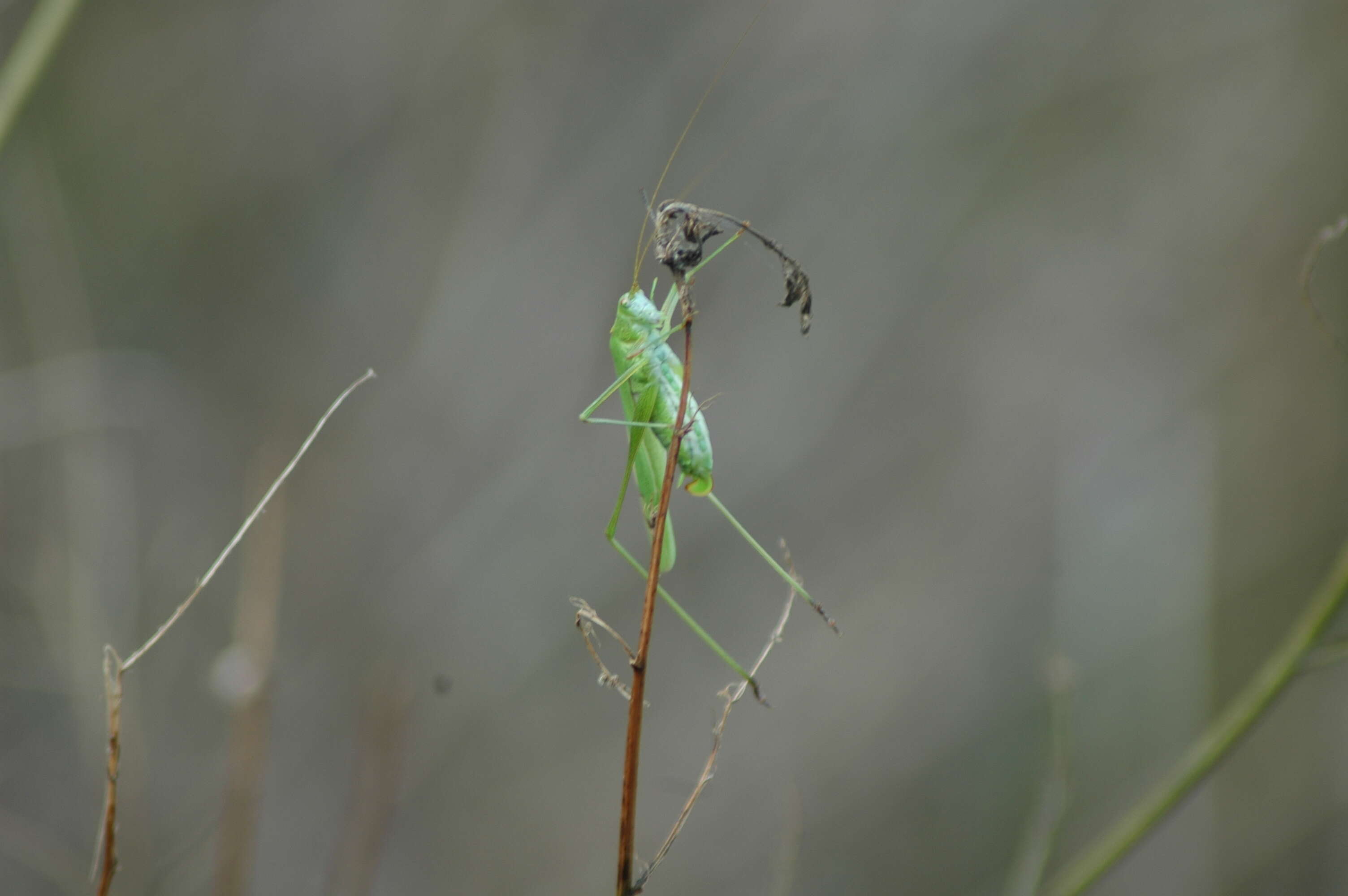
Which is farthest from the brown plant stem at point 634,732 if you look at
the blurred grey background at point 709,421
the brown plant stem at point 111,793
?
the blurred grey background at point 709,421

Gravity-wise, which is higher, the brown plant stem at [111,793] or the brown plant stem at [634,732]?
the brown plant stem at [111,793]

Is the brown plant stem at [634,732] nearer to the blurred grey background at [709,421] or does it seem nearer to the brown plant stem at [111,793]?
the brown plant stem at [111,793]

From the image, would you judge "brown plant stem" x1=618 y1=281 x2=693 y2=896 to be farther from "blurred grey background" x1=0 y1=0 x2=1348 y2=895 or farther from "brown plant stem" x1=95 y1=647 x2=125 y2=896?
"blurred grey background" x1=0 y1=0 x2=1348 y2=895

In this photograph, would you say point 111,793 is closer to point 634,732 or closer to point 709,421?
point 634,732

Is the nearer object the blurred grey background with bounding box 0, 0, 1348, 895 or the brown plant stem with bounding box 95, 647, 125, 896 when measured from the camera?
the brown plant stem with bounding box 95, 647, 125, 896

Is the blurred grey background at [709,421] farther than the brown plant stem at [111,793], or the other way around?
the blurred grey background at [709,421]

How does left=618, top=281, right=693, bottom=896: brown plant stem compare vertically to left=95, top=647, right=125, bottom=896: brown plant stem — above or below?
below

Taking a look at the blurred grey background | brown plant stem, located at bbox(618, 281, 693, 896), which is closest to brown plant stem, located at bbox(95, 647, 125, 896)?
brown plant stem, located at bbox(618, 281, 693, 896)

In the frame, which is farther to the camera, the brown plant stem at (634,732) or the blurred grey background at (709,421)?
the blurred grey background at (709,421)
